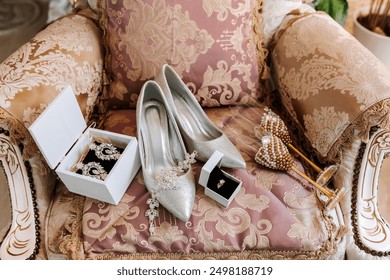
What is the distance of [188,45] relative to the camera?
99cm

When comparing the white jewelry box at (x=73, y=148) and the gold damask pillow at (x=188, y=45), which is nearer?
the white jewelry box at (x=73, y=148)

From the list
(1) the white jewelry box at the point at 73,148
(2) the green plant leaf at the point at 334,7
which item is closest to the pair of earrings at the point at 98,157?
(1) the white jewelry box at the point at 73,148

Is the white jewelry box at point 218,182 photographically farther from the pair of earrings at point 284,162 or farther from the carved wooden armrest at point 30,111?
the carved wooden armrest at point 30,111

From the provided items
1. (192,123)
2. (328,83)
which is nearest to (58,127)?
(192,123)

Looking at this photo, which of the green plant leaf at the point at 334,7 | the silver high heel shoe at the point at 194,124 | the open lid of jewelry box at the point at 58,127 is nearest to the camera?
the open lid of jewelry box at the point at 58,127

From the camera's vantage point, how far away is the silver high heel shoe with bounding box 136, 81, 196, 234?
831mm

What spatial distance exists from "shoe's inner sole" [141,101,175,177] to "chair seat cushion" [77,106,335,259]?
0.11m

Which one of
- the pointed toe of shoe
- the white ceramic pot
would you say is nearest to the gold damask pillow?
the pointed toe of shoe

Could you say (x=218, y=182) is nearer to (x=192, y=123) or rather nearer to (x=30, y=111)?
(x=192, y=123)

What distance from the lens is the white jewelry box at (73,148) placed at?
794 mm

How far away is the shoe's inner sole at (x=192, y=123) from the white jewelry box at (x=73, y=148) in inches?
7.0

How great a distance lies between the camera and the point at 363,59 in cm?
90
